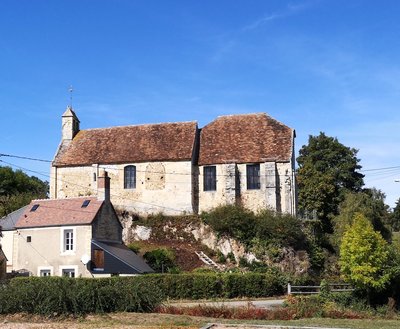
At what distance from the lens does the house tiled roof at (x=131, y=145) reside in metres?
48.1

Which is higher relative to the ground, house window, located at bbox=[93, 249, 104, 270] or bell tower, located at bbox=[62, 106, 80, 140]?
bell tower, located at bbox=[62, 106, 80, 140]

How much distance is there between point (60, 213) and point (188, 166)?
12982 mm

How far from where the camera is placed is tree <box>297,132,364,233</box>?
53344 mm

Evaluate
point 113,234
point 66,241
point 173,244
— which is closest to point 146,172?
point 173,244

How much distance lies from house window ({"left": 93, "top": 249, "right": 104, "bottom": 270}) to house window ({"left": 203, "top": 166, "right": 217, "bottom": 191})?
1454cm

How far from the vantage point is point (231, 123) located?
50125mm

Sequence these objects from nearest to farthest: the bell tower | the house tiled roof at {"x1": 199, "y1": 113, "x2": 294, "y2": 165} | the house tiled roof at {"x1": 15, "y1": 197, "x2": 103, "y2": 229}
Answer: the house tiled roof at {"x1": 15, "y1": 197, "x2": 103, "y2": 229} → the house tiled roof at {"x1": 199, "y1": 113, "x2": 294, "y2": 165} → the bell tower

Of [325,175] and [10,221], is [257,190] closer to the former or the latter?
[325,175]

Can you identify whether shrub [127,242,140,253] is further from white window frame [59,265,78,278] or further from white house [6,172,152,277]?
white window frame [59,265,78,278]

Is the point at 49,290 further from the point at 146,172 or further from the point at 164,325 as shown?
the point at 146,172

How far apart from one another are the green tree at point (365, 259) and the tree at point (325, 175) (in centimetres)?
2483

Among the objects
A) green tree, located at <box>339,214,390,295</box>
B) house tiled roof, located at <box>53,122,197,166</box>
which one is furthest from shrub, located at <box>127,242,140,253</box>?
green tree, located at <box>339,214,390,295</box>

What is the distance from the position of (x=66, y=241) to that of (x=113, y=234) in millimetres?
3660

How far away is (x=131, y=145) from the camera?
4981cm
